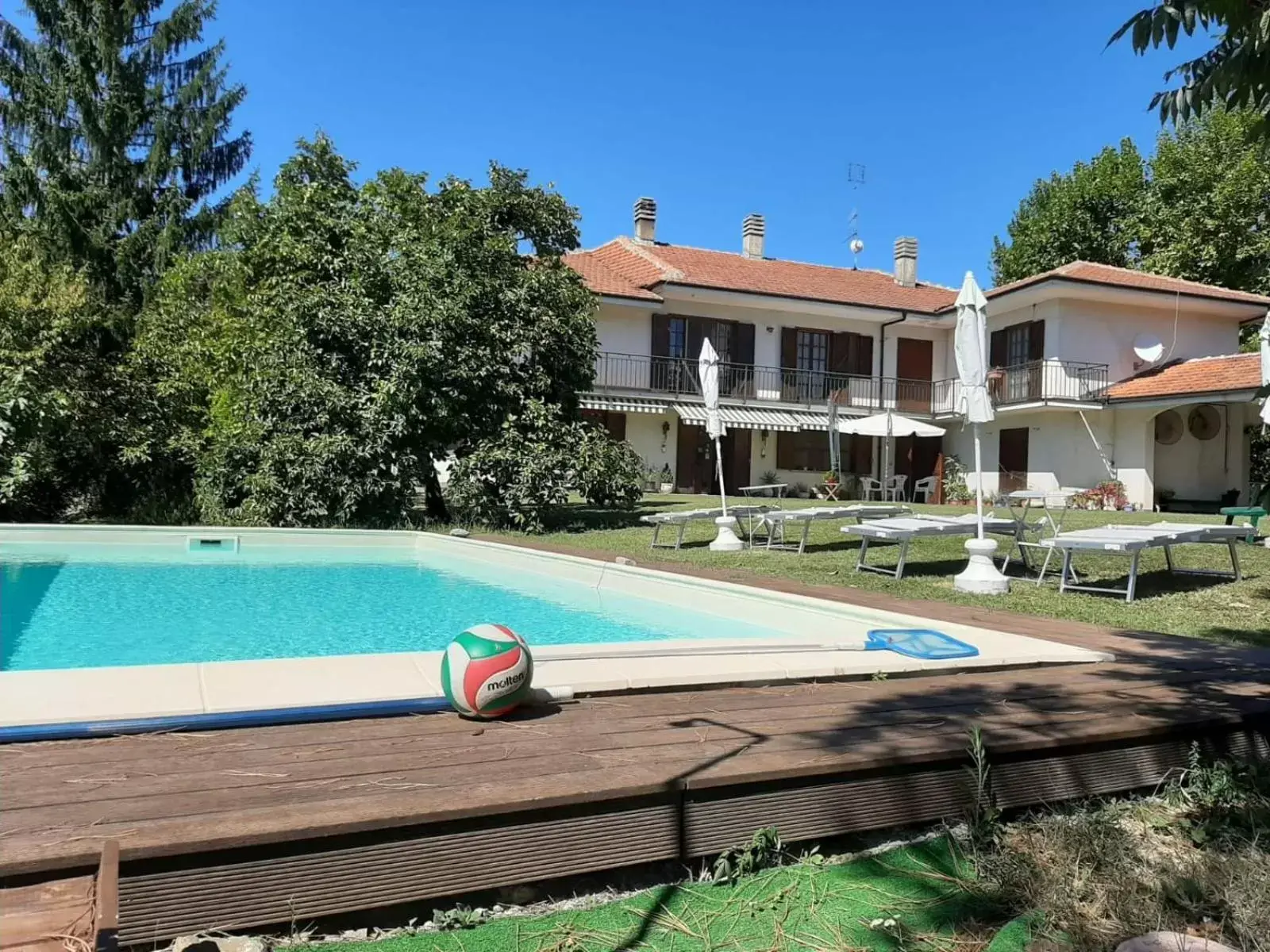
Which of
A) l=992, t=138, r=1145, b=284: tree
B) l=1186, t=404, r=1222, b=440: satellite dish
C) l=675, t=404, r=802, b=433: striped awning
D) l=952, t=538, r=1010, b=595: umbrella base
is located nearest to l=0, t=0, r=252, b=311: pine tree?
l=675, t=404, r=802, b=433: striped awning

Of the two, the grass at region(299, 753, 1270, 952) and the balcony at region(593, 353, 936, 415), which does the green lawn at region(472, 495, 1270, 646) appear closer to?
the grass at region(299, 753, 1270, 952)

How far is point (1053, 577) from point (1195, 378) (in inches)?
691

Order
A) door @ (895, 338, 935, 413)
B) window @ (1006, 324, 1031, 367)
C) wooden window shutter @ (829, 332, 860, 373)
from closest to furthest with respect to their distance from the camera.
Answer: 1. window @ (1006, 324, 1031, 367)
2. wooden window shutter @ (829, 332, 860, 373)
3. door @ (895, 338, 935, 413)

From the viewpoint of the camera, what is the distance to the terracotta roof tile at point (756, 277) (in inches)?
1091

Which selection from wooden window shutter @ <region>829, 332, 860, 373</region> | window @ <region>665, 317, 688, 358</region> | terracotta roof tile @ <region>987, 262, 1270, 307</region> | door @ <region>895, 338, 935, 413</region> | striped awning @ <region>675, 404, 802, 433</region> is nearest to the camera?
terracotta roof tile @ <region>987, 262, 1270, 307</region>

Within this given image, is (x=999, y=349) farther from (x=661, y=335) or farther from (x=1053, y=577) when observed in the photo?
(x=1053, y=577)

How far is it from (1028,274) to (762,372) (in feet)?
47.3

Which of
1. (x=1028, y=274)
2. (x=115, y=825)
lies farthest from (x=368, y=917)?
(x=1028, y=274)

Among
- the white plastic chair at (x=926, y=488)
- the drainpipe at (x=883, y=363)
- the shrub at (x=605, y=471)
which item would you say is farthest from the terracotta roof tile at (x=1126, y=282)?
the shrub at (x=605, y=471)

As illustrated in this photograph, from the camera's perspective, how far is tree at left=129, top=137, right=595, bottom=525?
630 inches

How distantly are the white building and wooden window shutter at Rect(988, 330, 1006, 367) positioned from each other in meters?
0.05

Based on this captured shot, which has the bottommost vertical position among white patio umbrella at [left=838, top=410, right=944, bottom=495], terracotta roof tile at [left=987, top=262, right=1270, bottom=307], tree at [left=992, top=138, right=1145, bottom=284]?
white patio umbrella at [left=838, top=410, right=944, bottom=495]

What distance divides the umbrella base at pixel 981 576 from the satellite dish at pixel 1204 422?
21.1 meters

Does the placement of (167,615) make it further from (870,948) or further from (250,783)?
(870,948)
